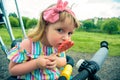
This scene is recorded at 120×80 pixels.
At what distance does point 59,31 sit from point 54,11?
0.37 ft

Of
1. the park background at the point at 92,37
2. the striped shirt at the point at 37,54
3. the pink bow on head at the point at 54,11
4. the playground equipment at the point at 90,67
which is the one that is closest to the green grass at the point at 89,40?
the park background at the point at 92,37

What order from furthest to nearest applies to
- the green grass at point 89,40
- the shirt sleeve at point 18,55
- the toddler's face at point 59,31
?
the green grass at point 89,40, the shirt sleeve at point 18,55, the toddler's face at point 59,31

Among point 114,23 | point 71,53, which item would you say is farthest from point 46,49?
point 114,23

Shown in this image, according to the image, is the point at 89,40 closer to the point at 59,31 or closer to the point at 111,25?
the point at 111,25

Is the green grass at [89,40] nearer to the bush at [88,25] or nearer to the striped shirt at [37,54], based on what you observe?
the bush at [88,25]

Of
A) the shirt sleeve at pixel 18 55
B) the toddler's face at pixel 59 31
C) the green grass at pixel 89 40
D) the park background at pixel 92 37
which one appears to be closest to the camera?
the toddler's face at pixel 59 31

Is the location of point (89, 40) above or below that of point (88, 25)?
below

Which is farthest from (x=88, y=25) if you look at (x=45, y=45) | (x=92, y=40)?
(x=45, y=45)

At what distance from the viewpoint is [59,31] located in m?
1.08

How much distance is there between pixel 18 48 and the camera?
4.00 ft

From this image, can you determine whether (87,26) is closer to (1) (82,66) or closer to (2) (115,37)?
(2) (115,37)

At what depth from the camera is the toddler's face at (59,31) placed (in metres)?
1.07

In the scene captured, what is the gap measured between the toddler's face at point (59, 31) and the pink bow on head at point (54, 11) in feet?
0.09

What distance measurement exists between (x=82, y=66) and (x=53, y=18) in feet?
0.95
